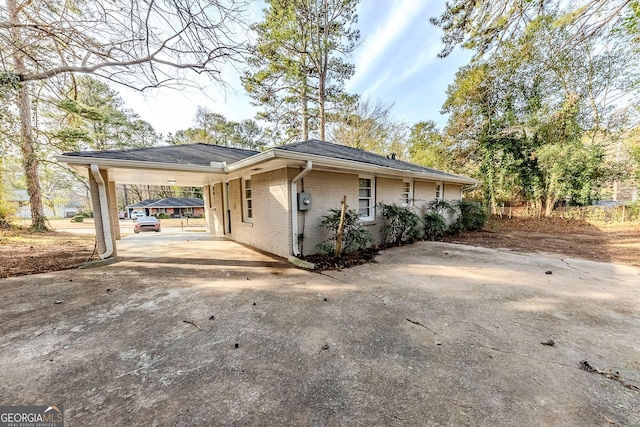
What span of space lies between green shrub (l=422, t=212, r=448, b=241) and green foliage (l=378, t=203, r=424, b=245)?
96cm

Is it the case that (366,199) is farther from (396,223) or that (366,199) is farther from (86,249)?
(86,249)

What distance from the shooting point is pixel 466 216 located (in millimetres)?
10867

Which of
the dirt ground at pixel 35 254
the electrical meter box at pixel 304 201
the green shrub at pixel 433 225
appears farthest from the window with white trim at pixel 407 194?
the dirt ground at pixel 35 254

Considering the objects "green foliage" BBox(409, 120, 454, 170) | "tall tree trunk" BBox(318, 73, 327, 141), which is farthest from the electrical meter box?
"green foliage" BBox(409, 120, 454, 170)

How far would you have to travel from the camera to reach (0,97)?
5816mm

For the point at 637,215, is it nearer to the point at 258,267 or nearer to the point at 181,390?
the point at 258,267

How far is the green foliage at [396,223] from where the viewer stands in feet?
24.1

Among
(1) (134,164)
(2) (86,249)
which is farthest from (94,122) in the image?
(1) (134,164)

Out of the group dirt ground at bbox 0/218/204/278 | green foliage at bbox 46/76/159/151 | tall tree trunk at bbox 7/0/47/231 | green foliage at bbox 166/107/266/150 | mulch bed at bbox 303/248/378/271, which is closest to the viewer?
dirt ground at bbox 0/218/204/278

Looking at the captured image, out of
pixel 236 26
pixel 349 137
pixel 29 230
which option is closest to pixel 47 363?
pixel 236 26

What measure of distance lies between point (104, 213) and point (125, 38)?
3.66 metres

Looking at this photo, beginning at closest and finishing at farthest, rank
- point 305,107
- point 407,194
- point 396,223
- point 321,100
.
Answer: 1. point 396,223
2. point 407,194
3. point 321,100
4. point 305,107

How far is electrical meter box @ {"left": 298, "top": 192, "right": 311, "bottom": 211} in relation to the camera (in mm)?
5547

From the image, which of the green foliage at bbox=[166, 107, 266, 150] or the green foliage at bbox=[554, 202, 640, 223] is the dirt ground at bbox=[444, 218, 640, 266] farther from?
the green foliage at bbox=[166, 107, 266, 150]
